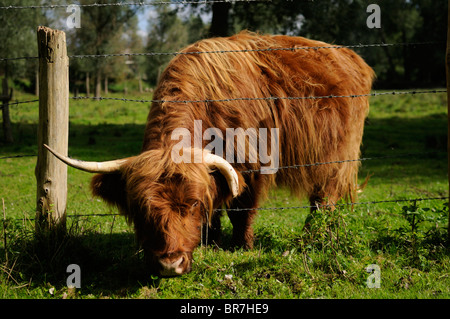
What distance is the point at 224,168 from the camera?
165 inches

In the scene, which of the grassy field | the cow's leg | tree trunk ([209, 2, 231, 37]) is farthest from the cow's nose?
tree trunk ([209, 2, 231, 37])

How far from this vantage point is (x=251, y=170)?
4.78m

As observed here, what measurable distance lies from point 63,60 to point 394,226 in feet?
14.6

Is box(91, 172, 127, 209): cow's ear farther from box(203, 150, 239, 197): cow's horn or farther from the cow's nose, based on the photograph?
the cow's nose

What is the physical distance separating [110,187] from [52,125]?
791 millimetres

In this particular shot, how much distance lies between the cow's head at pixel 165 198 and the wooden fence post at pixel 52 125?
399 mm

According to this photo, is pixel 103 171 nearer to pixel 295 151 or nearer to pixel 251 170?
pixel 251 170

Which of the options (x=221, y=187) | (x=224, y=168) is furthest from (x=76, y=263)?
(x=224, y=168)

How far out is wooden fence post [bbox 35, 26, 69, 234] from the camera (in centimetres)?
410

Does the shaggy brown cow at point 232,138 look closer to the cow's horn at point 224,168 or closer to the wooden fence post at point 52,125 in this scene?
the cow's horn at point 224,168

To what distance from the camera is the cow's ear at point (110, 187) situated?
Answer: 4.25 metres

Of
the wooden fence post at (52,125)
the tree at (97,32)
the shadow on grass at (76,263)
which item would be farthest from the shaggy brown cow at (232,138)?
the tree at (97,32)

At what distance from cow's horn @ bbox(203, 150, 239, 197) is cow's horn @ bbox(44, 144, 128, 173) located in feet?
2.57

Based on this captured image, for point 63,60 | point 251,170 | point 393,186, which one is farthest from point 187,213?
point 393,186
